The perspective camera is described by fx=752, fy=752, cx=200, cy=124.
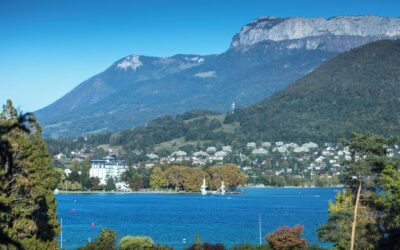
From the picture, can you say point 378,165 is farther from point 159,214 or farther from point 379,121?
point 379,121

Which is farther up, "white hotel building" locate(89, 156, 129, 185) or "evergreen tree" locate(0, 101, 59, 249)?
"white hotel building" locate(89, 156, 129, 185)

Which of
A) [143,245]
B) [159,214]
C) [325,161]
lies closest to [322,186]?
[325,161]

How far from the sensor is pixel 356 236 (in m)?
27.2

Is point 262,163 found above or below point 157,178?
above

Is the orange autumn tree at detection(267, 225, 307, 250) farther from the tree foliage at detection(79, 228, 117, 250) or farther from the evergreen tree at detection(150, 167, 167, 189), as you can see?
the evergreen tree at detection(150, 167, 167, 189)

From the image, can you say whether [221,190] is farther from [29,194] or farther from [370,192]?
[29,194]

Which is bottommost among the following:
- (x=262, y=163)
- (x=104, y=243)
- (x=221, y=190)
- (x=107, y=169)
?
(x=104, y=243)

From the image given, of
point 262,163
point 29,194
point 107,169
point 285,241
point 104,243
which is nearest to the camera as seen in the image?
point 29,194

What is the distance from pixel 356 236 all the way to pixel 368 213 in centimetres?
133

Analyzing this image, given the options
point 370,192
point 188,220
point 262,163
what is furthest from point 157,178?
point 370,192

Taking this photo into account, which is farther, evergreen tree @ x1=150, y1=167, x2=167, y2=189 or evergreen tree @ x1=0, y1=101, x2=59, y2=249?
evergreen tree @ x1=150, y1=167, x2=167, y2=189

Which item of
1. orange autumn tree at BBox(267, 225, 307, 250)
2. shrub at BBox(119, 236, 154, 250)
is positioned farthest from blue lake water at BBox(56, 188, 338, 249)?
orange autumn tree at BBox(267, 225, 307, 250)

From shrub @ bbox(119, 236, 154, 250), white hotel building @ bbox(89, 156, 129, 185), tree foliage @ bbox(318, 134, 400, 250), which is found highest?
white hotel building @ bbox(89, 156, 129, 185)

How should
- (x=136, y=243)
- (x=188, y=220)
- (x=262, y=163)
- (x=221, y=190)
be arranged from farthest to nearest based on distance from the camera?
1. (x=262, y=163)
2. (x=221, y=190)
3. (x=188, y=220)
4. (x=136, y=243)
